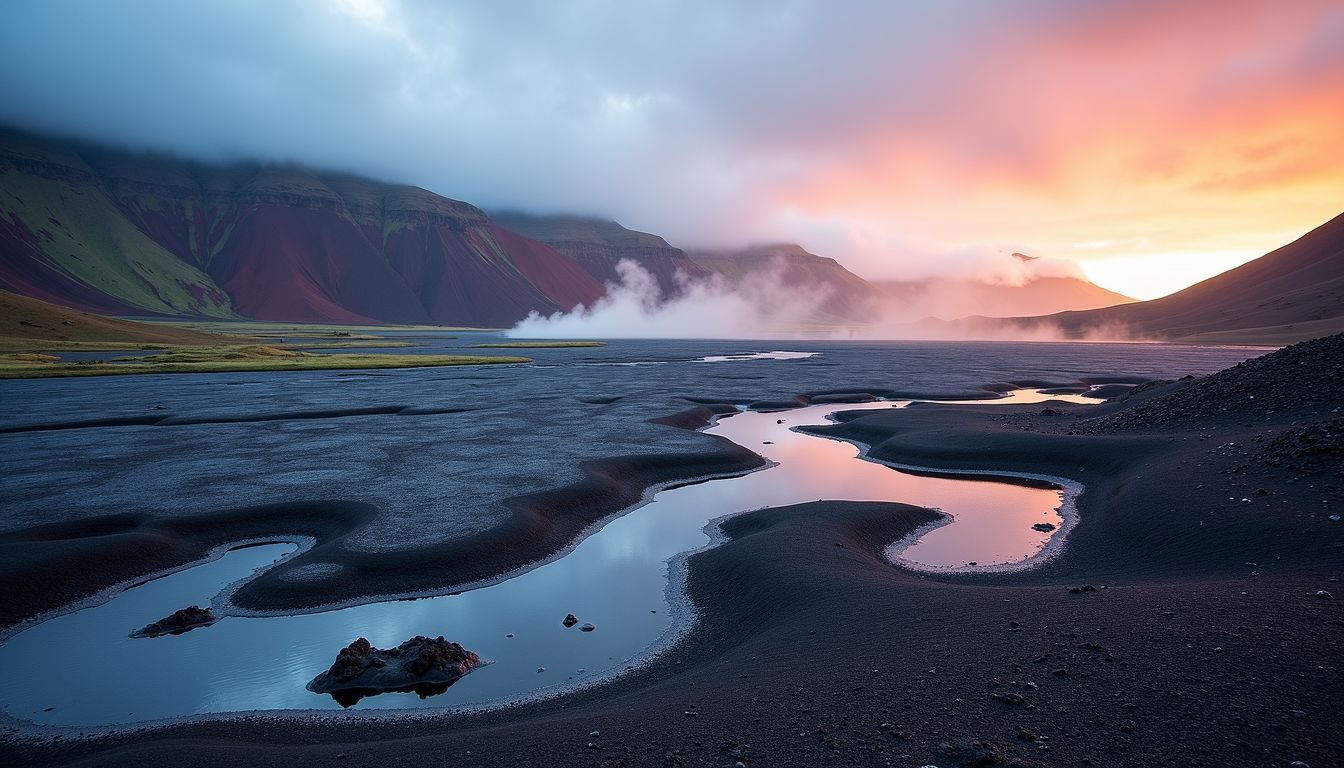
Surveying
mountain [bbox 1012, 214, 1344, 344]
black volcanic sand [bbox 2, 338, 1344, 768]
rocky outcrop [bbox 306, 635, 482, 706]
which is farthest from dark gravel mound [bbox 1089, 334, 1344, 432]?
mountain [bbox 1012, 214, 1344, 344]

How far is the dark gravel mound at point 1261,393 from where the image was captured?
23609 mm

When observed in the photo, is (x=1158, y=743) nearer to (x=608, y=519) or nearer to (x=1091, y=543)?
(x=1091, y=543)

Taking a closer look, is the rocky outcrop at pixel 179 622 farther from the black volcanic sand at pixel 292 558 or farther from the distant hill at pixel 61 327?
the distant hill at pixel 61 327

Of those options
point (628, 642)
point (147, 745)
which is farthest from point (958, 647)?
point (147, 745)

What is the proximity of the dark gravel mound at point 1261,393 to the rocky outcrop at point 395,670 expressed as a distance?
1052 inches

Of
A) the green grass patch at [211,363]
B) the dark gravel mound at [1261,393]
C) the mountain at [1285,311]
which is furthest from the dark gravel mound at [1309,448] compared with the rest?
the mountain at [1285,311]

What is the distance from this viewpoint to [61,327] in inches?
4230

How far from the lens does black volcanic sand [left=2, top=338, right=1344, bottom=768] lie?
751 centimetres

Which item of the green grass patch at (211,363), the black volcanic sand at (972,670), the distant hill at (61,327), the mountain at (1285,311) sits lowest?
the black volcanic sand at (972,670)

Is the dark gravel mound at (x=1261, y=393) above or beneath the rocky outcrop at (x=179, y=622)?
above

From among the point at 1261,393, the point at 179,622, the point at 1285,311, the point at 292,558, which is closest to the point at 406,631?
the point at 179,622

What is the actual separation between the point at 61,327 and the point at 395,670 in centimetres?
13211

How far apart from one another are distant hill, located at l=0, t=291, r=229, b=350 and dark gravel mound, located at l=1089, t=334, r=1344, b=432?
125 metres

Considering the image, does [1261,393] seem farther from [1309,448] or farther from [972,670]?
[972,670]
